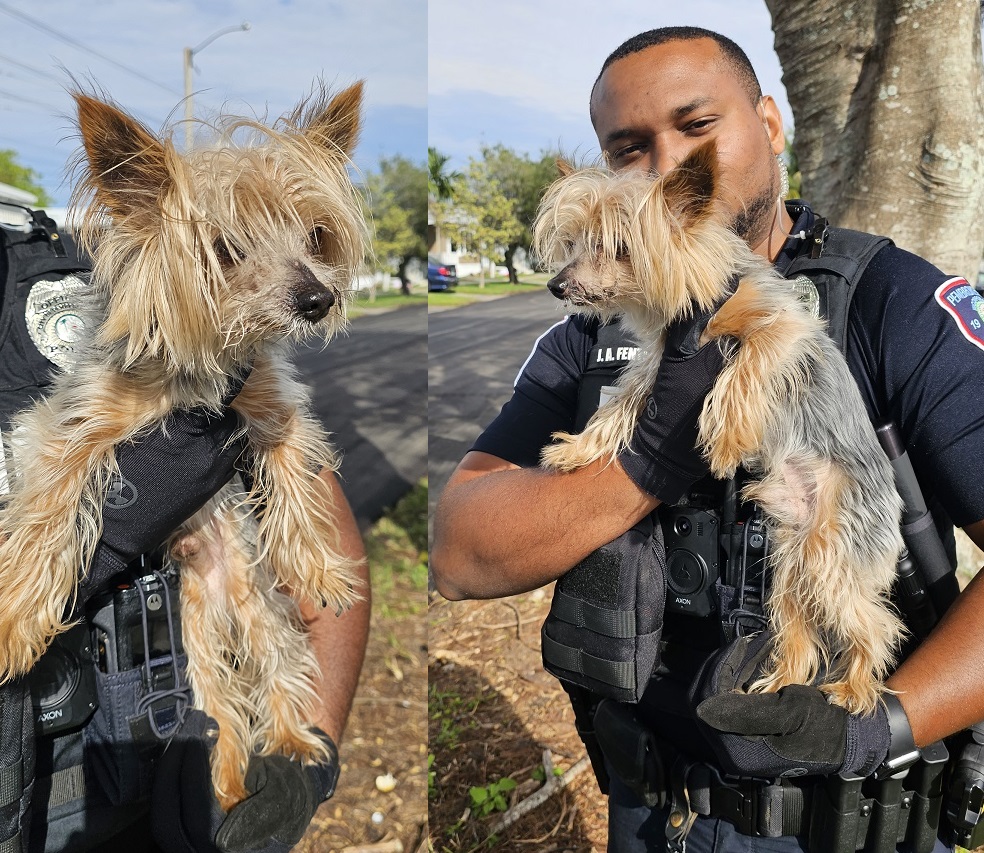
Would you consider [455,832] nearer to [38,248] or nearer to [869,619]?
[869,619]

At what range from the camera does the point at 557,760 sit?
4.53m

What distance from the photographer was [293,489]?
97.0 inches

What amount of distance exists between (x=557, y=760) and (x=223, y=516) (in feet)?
9.94

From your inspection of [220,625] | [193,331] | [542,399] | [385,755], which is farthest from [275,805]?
[385,755]

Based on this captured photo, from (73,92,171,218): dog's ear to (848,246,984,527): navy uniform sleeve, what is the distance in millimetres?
1929

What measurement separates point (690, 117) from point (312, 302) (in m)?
1.27

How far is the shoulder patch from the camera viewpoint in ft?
5.84

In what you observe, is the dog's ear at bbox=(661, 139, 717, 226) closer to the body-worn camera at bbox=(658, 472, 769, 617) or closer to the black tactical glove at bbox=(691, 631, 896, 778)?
the body-worn camera at bbox=(658, 472, 769, 617)

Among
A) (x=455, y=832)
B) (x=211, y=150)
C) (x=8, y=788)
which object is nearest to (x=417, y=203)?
(x=211, y=150)

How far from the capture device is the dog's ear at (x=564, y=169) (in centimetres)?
253

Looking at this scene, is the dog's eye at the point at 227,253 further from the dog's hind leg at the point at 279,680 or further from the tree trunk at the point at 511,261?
the tree trunk at the point at 511,261

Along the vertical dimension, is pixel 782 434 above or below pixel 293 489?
above

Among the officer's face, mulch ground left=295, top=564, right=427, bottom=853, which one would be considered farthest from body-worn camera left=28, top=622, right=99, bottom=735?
mulch ground left=295, top=564, right=427, bottom=853

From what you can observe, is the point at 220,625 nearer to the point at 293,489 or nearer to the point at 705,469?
the point at 293,489
